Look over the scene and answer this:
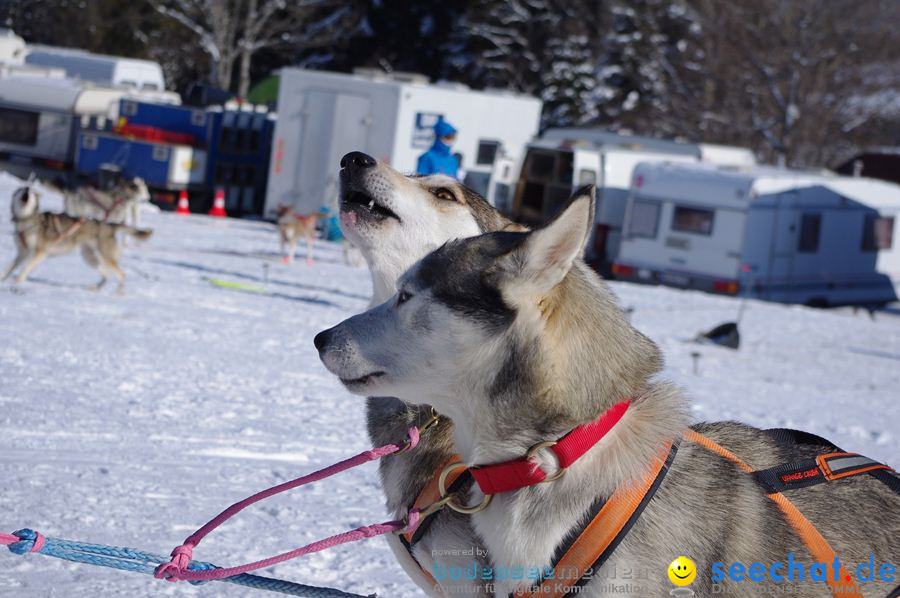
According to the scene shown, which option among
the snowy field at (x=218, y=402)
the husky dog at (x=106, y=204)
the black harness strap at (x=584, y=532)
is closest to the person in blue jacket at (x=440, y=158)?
the snowy field at (x=218, y=402)

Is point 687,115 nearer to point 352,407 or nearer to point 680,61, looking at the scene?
point 680,61

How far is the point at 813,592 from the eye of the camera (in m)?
2.42

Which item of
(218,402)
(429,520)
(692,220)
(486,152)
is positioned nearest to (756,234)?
(692,220)

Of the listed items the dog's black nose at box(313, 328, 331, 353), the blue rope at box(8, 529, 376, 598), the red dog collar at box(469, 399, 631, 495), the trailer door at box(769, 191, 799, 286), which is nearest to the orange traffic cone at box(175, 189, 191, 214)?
the trailer door at box(769, 191, 799, 286)

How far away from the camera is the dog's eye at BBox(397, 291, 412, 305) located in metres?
2.50

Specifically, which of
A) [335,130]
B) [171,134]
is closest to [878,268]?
[335,130]

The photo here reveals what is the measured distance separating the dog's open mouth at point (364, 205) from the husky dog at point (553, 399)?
2.63 feet

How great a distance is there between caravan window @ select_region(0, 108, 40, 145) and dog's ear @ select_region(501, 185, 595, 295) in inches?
888

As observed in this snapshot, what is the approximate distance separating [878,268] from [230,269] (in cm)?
1214

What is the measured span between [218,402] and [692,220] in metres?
12.3

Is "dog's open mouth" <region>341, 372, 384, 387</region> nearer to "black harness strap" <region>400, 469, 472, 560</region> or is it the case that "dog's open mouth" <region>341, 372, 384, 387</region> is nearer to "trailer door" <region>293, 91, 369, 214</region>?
"black harness strap" <region>400, 469, 472, 560</region>

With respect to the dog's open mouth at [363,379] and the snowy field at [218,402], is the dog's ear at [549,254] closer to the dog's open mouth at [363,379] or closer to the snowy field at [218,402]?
the dog's open mouth at [363,379]

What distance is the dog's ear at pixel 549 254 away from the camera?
7.76 feet

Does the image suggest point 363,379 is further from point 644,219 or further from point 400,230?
point 644,219
